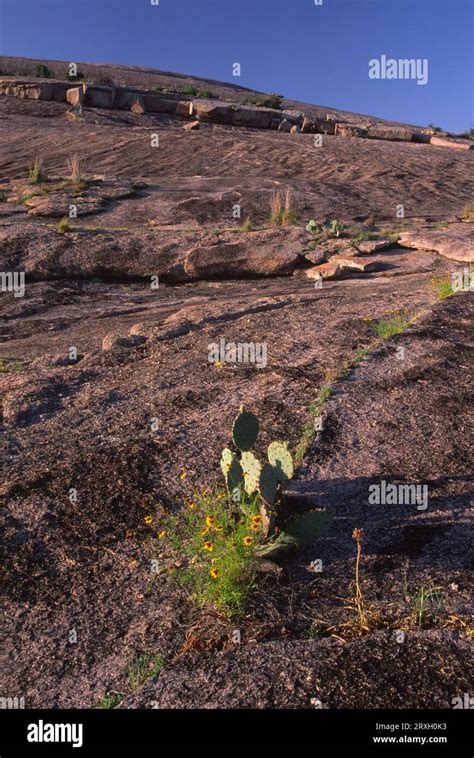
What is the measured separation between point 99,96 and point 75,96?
1365 mm

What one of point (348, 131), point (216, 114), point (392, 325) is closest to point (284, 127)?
point (216, 114)

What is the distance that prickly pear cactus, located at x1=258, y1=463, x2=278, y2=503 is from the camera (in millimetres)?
4062

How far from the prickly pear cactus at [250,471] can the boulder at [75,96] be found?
80.8ft

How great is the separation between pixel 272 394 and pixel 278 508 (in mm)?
2025

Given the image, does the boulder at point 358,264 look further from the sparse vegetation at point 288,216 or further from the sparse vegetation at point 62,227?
the sparse vegetation at point 62,227

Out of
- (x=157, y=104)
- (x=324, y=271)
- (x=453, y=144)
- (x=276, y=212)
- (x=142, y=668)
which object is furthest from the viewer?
(x=453, y=144)

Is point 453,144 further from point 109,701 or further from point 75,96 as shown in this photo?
point 109,701

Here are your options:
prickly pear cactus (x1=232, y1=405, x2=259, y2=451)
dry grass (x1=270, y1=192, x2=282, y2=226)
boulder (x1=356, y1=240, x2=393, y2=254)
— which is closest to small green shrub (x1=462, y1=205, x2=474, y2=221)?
boulder (x1=356, y1=240, x2=393, y2=254)

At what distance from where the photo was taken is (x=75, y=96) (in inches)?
1018

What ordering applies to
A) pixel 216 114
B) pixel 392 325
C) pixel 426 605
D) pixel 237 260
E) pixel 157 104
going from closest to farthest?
pixel 426 605 < pixel 392 325 < pixel 237 260 < pixel 216 114 < pixel 157 104

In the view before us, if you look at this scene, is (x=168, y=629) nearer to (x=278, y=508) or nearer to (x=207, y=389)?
(x=278, y=508)

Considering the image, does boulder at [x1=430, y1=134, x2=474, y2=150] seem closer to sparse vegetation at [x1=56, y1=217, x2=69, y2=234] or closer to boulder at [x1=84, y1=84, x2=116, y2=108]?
boulder at [x1=84, y1=84, x2=116, y2=108]

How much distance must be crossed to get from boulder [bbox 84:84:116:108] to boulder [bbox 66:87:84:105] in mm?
499

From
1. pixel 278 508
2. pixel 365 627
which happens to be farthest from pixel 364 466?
pixel 365 627
